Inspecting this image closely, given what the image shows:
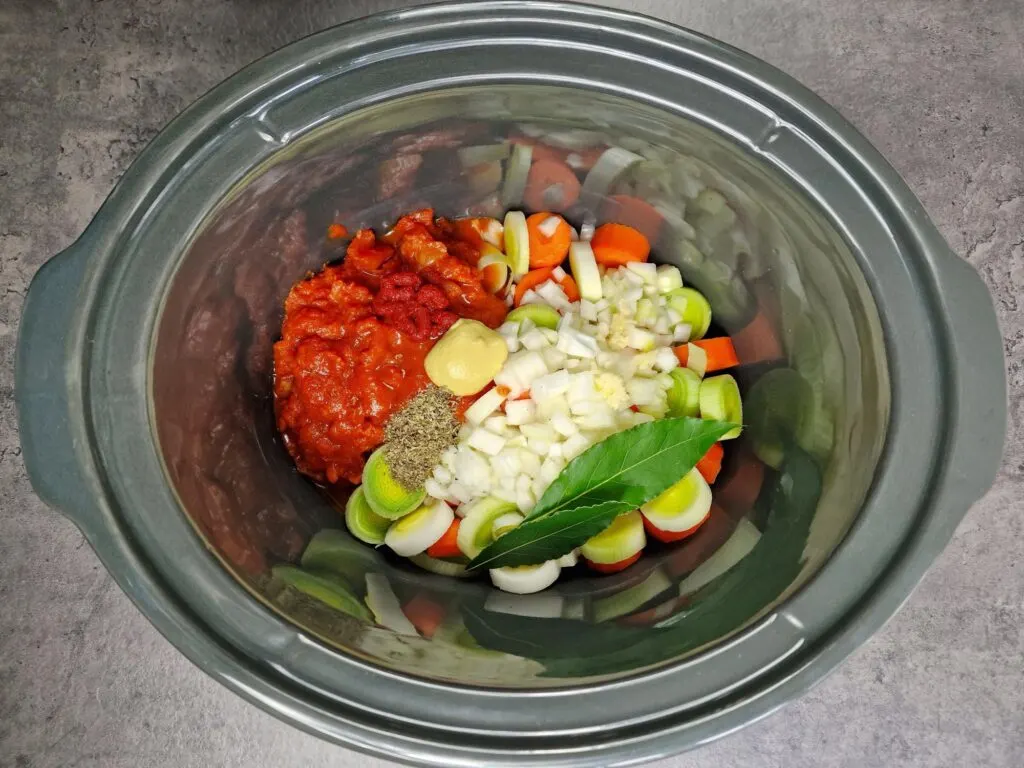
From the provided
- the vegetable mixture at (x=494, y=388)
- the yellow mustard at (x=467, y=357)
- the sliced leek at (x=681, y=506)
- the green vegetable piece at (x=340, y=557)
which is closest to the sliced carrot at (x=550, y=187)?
the vegetable mixture at (x=494, y=388)

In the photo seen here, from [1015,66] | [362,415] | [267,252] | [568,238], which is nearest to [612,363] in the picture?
[568,238]

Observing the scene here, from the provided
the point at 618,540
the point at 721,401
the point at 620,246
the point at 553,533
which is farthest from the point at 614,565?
the point at 620,246

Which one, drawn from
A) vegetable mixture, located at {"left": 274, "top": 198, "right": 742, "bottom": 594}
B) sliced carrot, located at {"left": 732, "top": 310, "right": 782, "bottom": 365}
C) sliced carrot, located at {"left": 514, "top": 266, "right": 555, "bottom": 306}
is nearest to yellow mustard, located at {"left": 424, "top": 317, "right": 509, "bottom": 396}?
vegetable mixture, located at {"left": 274, "top": 198, "right": 742, "bottom": 594}

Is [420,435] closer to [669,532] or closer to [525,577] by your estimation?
[525,577]

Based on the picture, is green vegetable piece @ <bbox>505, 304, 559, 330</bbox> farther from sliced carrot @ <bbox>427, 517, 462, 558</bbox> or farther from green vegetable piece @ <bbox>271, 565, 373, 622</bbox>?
green vegetable piece @ <bbox>271, 565, 373, 622</bbox>

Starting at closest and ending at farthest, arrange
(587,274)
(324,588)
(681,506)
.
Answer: (324,588) → (681,506) → (587,274)

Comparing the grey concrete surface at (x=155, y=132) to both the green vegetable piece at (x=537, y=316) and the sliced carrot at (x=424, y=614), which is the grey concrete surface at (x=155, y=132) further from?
the green vegetable piece at (x=537, y=316)
